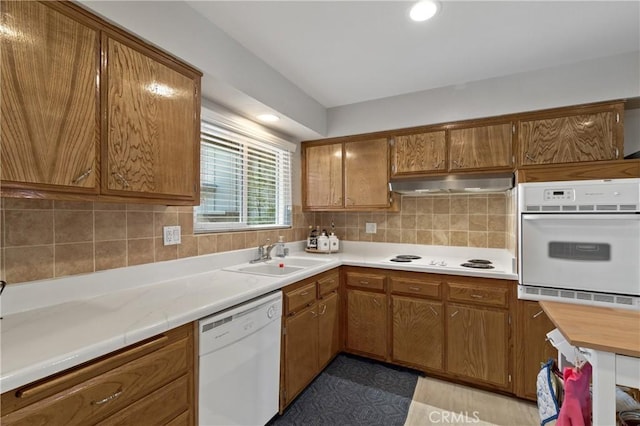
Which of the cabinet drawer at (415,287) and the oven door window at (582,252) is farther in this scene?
the cabinet drawer at (415,287)

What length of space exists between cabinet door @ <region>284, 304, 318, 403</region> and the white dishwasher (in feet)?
0.39

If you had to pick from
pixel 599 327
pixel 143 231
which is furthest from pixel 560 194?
pixel 143 231

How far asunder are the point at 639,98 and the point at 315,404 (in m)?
2.99

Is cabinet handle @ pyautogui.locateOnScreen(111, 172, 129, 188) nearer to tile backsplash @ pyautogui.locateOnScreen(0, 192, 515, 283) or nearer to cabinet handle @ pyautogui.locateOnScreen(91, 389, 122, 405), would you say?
tile backsplash @ pyautogui.locateOnScreen(0, 192, 515, 283)

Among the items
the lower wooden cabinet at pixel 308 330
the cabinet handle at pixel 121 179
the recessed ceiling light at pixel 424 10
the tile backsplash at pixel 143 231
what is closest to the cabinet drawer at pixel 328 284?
the lower wooden cabinet at pixel 308 330

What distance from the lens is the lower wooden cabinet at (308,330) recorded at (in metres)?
1.88

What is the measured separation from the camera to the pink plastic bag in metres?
1.11

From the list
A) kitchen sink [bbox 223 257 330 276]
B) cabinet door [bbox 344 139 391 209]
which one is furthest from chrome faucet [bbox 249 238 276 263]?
cabinet door [bbox 344 139 391 209]

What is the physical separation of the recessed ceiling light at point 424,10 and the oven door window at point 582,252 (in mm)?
1382

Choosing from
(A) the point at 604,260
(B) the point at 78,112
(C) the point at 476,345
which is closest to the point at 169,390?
(B) the point at 78,112

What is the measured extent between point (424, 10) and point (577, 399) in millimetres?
1881

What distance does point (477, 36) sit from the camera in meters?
1.79

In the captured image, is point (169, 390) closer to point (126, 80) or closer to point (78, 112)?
point (78, 112)

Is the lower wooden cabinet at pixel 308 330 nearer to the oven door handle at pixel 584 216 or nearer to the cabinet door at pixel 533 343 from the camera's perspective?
the cabinet door at pixel 533 343
